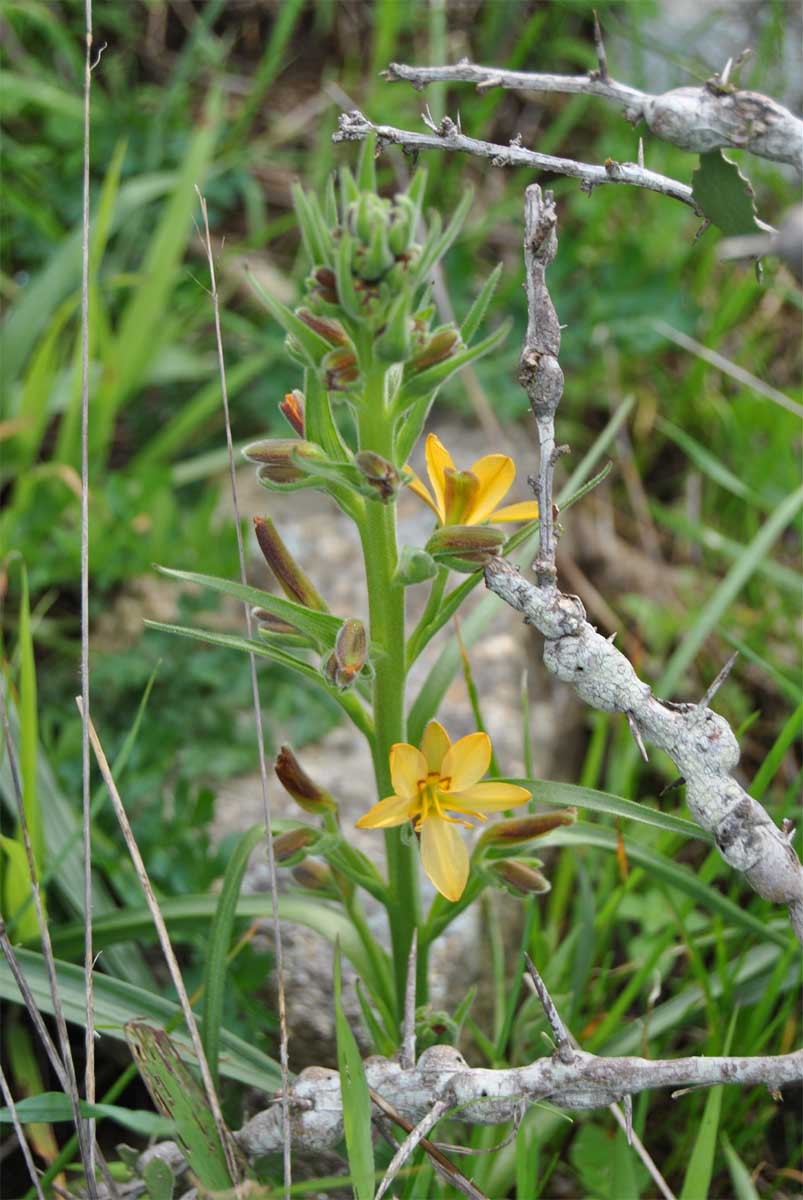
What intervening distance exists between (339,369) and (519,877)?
59 cm

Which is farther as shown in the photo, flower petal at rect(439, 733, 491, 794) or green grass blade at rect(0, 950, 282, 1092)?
green grass blade at rect(0, 950, 282, 1092)

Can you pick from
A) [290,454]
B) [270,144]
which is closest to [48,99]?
[270,144]

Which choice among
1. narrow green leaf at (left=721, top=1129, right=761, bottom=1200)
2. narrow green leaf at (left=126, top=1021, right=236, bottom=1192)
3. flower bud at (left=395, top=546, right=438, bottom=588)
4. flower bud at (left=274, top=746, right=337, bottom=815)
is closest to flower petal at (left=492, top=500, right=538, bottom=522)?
flower bud at (left=395, top=546, right=438, bottom=588)

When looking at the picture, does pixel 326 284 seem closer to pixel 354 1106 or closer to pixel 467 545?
pixel 467 545

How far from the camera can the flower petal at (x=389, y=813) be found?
1.12 m

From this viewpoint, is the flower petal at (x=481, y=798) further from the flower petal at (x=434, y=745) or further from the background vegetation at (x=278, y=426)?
the background vegetation at (x=278, y=426)

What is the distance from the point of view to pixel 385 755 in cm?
128

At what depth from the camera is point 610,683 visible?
1150mm

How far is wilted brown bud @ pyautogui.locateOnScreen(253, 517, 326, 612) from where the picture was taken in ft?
4.03

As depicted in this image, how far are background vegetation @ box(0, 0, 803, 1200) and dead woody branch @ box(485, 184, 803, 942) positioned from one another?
0.37 meters

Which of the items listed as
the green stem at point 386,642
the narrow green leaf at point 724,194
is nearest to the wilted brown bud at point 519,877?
the green stem at point 386,642

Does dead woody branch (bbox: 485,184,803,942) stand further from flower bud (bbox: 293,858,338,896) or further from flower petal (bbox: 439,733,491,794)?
flower bud (bbox: 293,858,338,896)

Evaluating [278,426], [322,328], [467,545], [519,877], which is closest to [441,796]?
[519,877]

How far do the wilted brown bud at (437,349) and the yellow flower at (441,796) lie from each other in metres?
0.34
